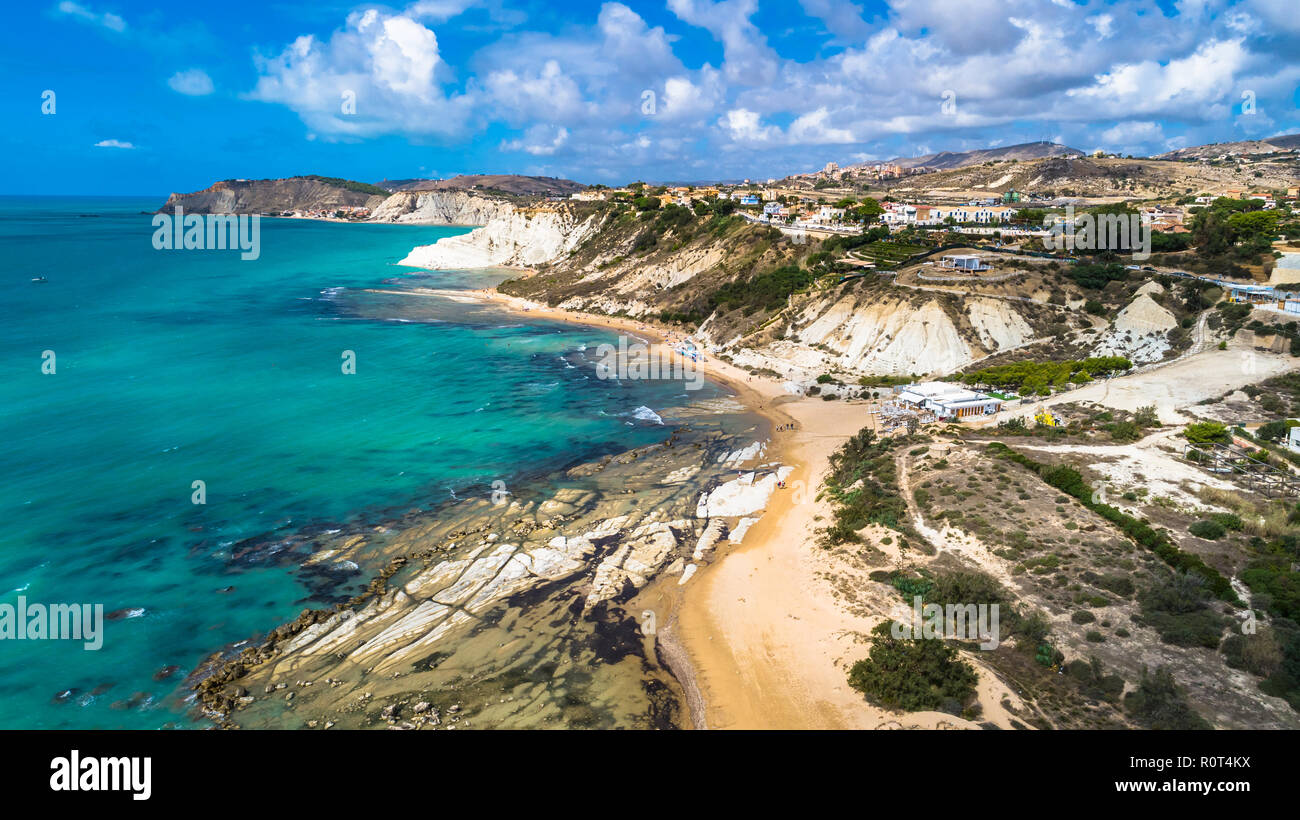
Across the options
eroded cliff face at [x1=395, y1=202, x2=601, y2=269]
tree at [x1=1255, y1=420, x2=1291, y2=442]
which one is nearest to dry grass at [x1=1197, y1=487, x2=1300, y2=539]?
tree at [x1=1255, y1=420, x2=1291, y2=442]

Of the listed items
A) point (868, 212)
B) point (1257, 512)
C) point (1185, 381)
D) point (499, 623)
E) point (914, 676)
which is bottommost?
point (499, 623)

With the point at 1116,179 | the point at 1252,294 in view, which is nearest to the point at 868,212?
the point at 1252,294

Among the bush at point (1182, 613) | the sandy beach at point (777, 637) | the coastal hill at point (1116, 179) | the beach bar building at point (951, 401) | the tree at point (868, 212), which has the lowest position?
the sandy beach at point (777, 637)

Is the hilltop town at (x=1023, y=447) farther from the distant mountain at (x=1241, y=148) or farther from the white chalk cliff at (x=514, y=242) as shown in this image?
the distant mountain at (x=1241, y=148)

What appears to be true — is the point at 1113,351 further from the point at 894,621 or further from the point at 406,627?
the point at 406,627

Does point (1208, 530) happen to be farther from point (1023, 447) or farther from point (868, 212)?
point (868, 212)

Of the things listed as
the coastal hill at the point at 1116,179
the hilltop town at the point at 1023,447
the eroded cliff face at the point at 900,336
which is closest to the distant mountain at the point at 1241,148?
the coastal hill at the point at 1116,179

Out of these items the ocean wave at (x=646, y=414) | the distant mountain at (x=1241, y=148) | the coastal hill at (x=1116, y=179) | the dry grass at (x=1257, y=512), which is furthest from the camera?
the distant mountain at (x=1241, y=148)
